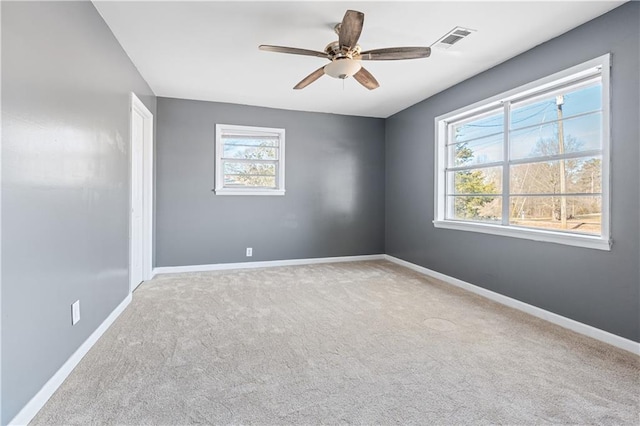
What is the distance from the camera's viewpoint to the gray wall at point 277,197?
4445mm

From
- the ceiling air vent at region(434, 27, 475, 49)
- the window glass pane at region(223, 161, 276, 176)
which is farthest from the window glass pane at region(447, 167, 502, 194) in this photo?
the window glass pane at region(223, 161, 276, 176)

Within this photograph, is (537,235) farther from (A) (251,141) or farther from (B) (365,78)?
(A) (251,141)

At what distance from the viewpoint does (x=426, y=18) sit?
2410 millimetres

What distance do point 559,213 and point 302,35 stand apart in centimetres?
273

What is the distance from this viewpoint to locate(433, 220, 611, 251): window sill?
94.7 inches

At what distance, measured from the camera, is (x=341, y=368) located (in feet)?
6.43

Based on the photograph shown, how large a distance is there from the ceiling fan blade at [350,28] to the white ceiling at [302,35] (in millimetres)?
234

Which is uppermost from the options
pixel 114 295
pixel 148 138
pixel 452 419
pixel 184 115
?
pixel 184 115

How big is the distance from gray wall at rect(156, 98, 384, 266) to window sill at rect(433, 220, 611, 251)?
70.1 inches

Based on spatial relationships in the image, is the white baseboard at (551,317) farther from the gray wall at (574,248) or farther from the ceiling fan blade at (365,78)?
the ceiling fan blade at (365,78)

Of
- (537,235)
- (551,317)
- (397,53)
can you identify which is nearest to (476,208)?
(537,235)

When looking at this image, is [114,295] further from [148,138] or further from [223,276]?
[148,138]

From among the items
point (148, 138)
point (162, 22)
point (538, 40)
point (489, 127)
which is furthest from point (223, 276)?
point (538, 40)

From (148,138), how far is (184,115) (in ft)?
2.38
